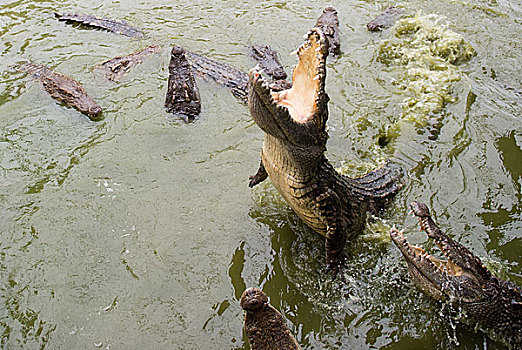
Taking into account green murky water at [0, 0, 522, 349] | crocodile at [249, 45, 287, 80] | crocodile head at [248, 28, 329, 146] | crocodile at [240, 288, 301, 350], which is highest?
crocodile head at [248, 28, 329, 146]

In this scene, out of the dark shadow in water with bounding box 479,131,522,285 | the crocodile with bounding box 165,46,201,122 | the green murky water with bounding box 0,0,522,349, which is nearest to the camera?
the green murky water with bounding box 0,0,522,349

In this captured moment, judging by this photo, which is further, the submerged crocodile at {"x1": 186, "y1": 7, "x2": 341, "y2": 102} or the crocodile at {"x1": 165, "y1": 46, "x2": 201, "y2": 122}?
the submerged crocodile at {"x1": 186, "y1": 7, "x2": 341, "y2": 102}

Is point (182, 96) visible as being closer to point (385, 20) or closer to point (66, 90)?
point (66, 90)

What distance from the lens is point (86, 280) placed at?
4199 millimetres

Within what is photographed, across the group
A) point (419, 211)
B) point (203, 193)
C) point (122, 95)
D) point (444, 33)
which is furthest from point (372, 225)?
point (444, 33)

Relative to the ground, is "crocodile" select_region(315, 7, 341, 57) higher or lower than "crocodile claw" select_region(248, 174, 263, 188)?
higher

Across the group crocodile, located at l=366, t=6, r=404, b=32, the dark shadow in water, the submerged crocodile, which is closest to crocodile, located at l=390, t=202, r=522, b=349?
the dark shadow in water

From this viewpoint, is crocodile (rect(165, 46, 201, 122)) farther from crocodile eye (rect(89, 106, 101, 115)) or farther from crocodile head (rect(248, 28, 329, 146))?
crocodile head (rect(248, 28, 329, 146))

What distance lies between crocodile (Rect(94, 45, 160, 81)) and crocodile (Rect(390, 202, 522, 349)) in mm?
4771

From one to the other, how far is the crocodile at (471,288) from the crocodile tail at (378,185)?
0.74m

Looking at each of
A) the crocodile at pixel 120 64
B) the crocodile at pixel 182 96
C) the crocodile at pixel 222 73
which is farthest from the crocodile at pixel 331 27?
the crocodile at pixel 120 64

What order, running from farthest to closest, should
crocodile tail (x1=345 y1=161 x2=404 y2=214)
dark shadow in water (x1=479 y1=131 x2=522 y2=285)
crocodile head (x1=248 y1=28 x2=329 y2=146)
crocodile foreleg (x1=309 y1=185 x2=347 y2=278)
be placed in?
crocodile tail (x1=345 y1=161 x2=404 y2=214)
dark shadow in water (x1=479 y1=131 x2=522 y2=285)
crocodile foreleg (x1=309 y1=185 x2=347 y2=278)
crocodile head (x1=248 y1=28 x2=329 y2=146)

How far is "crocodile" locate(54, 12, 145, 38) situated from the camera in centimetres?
776

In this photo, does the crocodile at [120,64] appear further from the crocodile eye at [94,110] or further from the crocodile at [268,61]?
the crocodile at [268,61]
